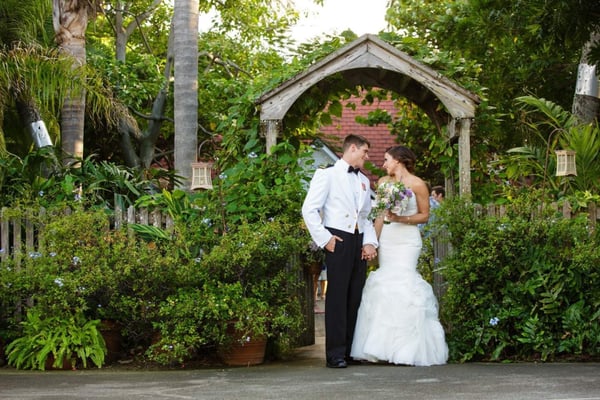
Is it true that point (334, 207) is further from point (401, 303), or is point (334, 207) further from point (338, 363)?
point (338, 363)

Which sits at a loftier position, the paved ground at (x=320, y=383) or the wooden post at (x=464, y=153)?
the wooden post at (x=464, y=153)

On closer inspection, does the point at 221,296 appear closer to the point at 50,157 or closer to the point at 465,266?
the point at 465,266

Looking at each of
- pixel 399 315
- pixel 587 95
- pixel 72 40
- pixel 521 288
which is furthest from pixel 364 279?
pixel 587 95

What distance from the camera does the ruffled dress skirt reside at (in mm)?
9273

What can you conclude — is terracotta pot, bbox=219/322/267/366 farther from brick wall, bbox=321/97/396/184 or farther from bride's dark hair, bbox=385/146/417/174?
brick wall, bbox=321/97/396/184

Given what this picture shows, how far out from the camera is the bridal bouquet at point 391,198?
371 inches

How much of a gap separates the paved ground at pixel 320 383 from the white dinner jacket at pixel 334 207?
4.01 ft

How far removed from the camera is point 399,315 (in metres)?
9.33

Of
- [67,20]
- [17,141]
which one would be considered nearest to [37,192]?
[67,20]

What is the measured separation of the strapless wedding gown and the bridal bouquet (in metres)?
0.17

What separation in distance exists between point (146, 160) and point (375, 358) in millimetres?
16285

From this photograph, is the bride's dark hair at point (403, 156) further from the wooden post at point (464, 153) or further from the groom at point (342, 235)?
the wooden post at point (464, 153)

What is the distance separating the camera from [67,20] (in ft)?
Answer: 52.0

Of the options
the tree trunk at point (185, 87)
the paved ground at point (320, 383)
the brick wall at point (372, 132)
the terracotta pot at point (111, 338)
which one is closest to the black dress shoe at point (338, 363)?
the paved ground at point (320, 383)
